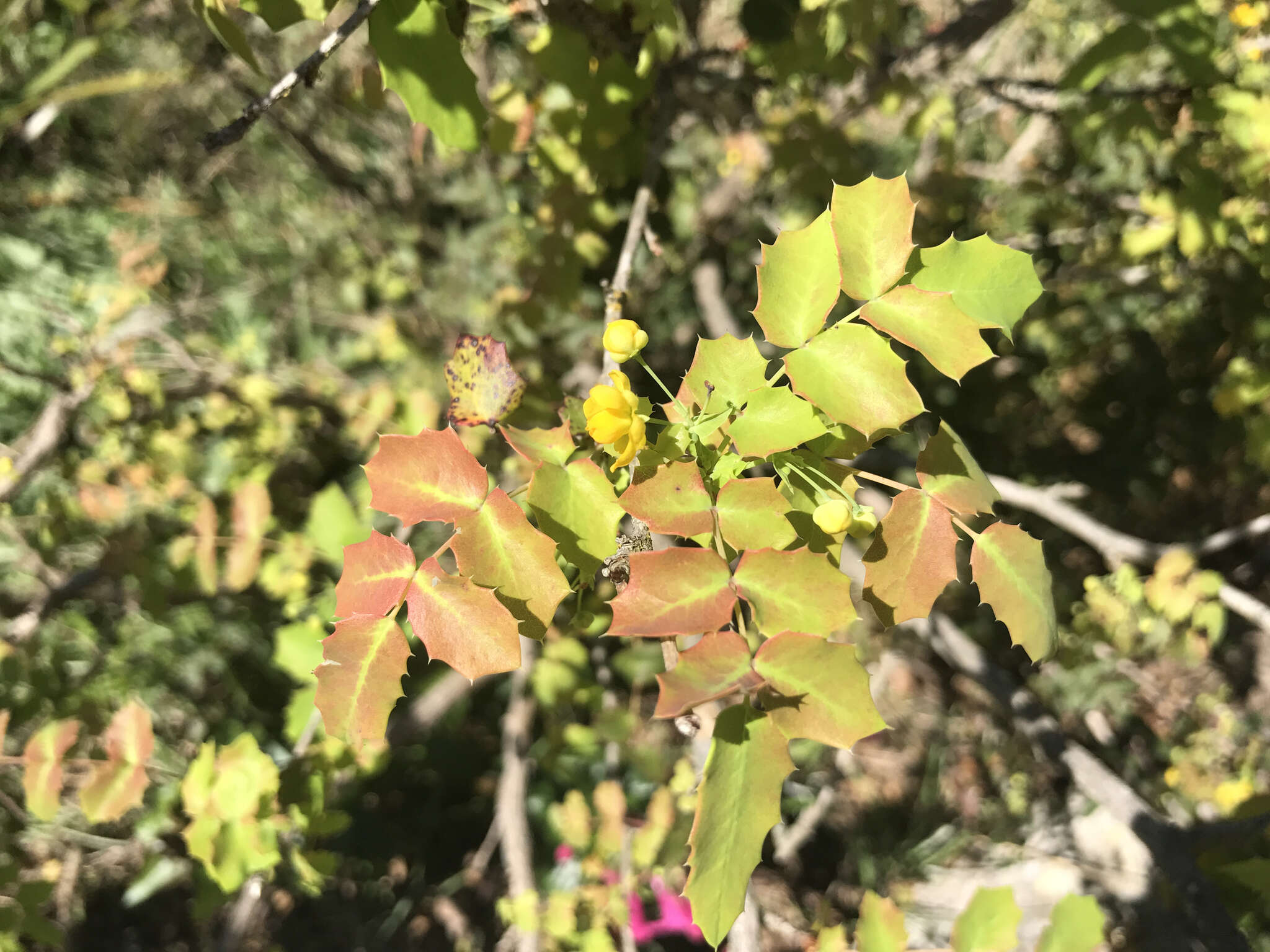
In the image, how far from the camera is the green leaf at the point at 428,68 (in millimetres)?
841

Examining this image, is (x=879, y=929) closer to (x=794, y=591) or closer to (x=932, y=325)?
(x=794, y=591)

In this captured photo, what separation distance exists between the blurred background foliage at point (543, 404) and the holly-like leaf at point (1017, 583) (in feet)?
2.51

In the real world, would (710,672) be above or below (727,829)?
above

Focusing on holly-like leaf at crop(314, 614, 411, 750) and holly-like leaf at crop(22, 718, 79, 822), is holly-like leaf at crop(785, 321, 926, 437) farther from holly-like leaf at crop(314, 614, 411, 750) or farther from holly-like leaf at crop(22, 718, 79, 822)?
holly-like leaf at crop(22, 718, 79, 822)

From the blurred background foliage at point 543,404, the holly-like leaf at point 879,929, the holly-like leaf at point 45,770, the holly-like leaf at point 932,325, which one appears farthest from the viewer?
the blurred background foliage at point 543,404

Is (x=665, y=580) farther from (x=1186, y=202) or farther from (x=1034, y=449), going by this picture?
(x=1034, y=449)

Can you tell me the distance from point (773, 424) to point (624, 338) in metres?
0.20

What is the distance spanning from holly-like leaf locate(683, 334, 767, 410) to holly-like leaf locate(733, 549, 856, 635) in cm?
19

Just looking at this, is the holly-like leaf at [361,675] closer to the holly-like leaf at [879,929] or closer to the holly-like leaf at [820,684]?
the holly-like leaf at [820,684]

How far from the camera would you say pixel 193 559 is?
73.4 inches

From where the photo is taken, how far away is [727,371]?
0.78 meters

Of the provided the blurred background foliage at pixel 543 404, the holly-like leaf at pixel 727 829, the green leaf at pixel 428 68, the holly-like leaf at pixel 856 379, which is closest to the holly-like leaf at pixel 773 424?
the holly-like leaf at pixel 856 379

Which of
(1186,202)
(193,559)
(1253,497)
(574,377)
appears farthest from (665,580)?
(1253,497)

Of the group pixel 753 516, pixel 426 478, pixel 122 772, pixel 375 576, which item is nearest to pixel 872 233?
pixel 753 516
